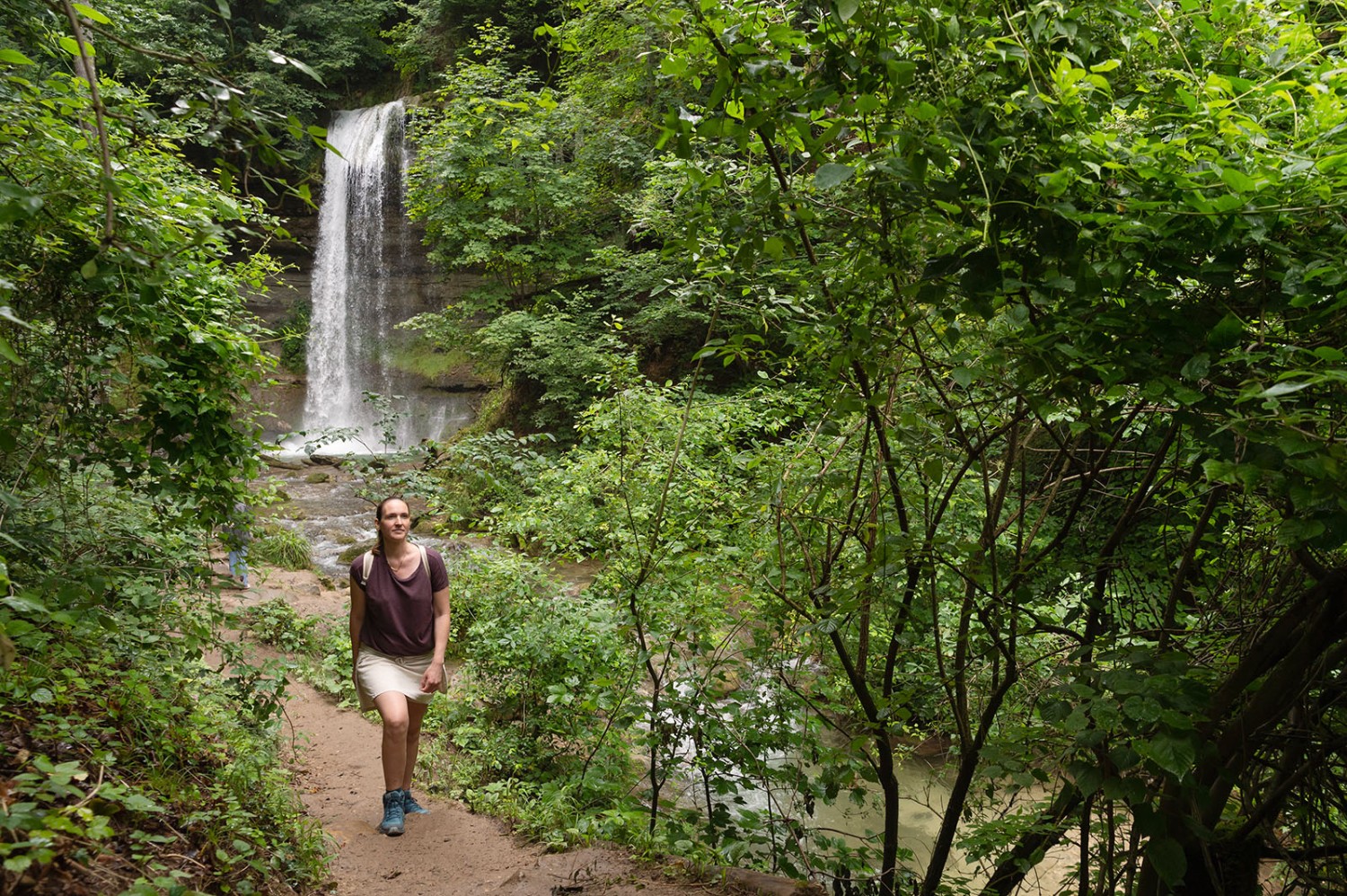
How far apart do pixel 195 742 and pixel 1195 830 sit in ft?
12.3

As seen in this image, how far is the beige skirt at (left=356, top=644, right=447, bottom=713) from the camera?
3959 mm

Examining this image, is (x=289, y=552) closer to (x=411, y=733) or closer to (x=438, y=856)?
(x=411, y=733)

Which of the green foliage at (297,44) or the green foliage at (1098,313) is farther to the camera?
the green foliage at (297,44)

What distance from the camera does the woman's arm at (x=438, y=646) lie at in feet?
13.0

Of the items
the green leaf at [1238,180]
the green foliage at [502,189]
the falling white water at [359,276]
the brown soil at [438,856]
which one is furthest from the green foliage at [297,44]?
the green leaf at [1238,180]

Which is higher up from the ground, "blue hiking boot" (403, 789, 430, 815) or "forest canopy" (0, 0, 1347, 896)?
"forest canopy" (0, 0, 1347, 896)

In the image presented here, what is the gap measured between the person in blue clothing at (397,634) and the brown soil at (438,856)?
21 centimetres

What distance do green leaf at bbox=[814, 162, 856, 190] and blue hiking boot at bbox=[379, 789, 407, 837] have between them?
3759 millimetres

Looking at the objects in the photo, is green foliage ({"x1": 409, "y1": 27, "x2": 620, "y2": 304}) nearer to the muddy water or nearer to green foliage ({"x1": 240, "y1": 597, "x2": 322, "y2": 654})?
the muddy water

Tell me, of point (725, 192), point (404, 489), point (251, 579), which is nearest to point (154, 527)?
point (404, 489)

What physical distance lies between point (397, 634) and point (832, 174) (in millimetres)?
3293

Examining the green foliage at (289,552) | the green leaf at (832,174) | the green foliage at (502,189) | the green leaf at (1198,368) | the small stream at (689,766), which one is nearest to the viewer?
the green leaf at (1198,368)

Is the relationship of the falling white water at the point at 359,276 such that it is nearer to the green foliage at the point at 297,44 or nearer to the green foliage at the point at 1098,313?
the green foliage at the point at 297,44

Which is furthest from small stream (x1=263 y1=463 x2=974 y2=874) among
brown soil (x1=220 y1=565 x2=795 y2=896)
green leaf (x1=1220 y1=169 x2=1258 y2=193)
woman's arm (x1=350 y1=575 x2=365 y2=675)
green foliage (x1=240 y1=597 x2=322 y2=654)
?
woman's arm (x1=350 y1=575 x2=365 y2=675)
